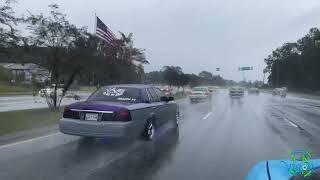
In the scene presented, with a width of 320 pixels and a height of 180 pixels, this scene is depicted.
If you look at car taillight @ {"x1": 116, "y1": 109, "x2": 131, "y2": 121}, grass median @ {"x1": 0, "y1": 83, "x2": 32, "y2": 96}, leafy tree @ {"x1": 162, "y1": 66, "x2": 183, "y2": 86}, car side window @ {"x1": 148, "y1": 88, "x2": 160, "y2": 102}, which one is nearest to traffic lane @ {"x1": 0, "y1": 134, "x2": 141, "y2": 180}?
car taillight @ {"x1": 116, "y1": 109, "x2": 131, "y2": 121}

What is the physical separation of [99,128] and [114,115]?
1.46 feet

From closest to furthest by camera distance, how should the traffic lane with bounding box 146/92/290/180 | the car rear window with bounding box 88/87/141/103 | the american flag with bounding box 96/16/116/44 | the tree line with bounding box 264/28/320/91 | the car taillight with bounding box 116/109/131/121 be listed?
1. the traffic lane with bounding box 146/92/290/180
2. the car taillight with bounding box 116/109/131/121
3. the car rear window with bounding box 88/87/141/103
4. the american flag with bounding box 96/16/116/44
5. the tree line with bounding box 264/28/320/91

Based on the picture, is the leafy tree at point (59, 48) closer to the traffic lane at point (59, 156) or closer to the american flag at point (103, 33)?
the american flag at point (103, 33)

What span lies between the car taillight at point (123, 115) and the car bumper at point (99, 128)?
0.12 meters

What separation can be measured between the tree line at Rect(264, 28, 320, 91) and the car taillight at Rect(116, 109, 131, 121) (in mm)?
91539

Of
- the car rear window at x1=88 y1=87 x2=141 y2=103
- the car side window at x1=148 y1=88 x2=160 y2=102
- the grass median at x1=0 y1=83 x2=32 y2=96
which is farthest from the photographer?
the grass median at x1=0 y1=83 x2=32 y2=96

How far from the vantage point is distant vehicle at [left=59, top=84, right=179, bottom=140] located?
11.3 metres

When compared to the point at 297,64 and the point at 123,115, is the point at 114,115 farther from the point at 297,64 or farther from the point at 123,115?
the point at 297,64

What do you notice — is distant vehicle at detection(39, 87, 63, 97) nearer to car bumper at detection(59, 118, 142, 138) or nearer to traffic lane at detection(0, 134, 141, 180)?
traffic lane at detection(0, 134, 141, 180)

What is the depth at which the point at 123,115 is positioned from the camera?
11352mm

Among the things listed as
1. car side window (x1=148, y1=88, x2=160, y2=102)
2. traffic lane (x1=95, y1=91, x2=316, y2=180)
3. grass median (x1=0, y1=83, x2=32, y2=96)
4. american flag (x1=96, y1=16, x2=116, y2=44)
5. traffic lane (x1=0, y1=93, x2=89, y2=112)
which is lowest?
grass median (x1=0, y1=83, x2=32, y2=96)

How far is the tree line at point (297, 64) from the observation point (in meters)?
110

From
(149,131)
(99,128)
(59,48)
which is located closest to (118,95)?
(149,131)

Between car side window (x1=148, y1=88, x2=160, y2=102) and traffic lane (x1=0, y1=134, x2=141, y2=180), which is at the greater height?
car side window (x1=148, y1=88, x2=160, y2=102)
